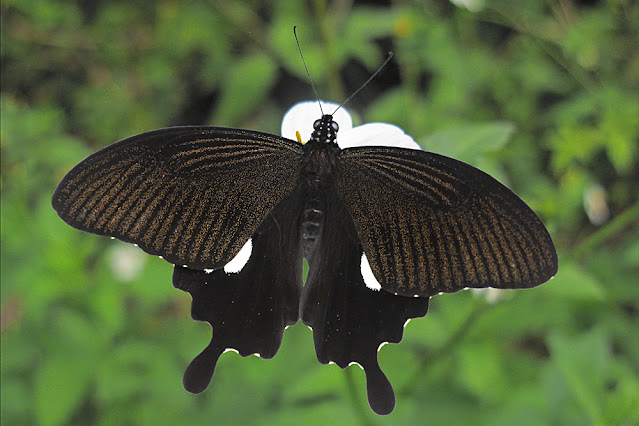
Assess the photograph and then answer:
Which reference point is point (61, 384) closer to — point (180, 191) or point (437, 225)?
point (180, 191)

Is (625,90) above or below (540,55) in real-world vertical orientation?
below

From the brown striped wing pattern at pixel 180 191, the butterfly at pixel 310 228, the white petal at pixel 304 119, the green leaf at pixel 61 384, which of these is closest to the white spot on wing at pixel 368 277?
the butterfly at pixel 310 228

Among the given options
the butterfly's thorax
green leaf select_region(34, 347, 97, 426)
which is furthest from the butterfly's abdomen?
green leaf select_region(34, 347, 97, 426)

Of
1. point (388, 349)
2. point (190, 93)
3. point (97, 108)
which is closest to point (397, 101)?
point (388, 349)

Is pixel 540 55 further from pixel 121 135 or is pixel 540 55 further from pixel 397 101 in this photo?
pixel 121 135

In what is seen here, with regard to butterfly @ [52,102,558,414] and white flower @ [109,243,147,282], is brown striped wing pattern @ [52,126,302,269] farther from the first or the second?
white flower @ [109,243,147,282]

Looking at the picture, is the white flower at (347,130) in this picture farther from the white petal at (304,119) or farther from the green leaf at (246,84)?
the green leaf at (246,84)
